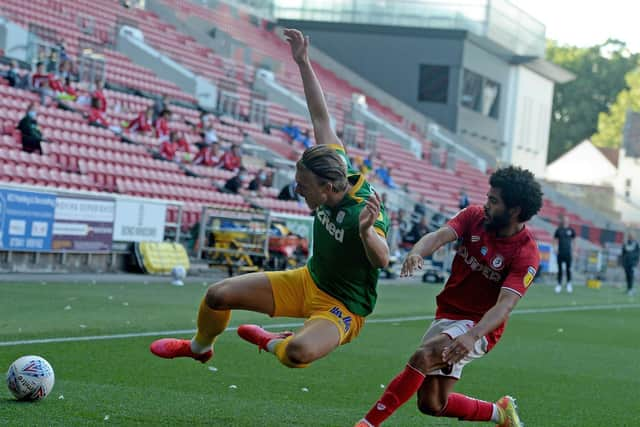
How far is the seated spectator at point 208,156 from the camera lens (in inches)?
1088

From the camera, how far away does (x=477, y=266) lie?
275 inches

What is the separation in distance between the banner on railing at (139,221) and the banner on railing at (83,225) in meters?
0.20

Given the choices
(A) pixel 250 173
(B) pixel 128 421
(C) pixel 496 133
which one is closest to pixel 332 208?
(B) pixel 128 421

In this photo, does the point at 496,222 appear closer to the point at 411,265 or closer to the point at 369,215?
the point at 411,265

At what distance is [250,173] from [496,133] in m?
27.0

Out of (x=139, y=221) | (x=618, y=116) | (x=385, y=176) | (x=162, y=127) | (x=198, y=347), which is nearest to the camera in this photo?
(x=198, y=347)

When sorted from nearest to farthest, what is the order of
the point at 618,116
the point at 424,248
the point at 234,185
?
the point at 424,248
the point at 234,185
the point at 618,116

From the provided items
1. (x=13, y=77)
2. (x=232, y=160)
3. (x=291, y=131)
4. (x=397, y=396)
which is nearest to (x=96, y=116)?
(x=13, y=77)

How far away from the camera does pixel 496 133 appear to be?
5444 cm

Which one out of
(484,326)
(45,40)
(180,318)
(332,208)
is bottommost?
(180,318)

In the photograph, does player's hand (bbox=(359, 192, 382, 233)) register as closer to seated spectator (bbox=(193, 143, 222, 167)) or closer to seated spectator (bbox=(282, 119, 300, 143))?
seated spectator (bbox=(193, 143, 222, 167))

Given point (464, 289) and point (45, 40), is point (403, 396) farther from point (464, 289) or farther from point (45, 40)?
point (45, 40)

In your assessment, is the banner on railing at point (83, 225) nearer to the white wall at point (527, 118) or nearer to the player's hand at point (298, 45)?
the player's hand at point (298, 45)

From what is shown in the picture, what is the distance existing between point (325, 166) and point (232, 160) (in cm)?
2207
